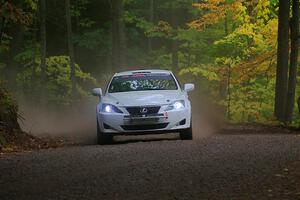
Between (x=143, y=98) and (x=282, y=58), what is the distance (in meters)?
7.81

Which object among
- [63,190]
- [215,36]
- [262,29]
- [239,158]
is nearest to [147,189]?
[63,190]

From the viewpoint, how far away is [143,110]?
1339 cm

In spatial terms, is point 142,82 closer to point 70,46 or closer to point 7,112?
point 7,112

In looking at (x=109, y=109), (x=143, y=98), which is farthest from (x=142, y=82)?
(x=109, y=109)

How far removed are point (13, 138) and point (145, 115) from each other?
11.1 ft

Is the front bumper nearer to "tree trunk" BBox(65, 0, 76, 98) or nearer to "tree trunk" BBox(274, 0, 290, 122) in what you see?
"tree trunk" BBox(274, 0, 290, 122)

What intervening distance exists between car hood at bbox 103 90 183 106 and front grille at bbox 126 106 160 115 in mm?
92

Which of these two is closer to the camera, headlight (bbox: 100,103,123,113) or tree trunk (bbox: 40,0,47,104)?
headlight (bbox: 100,103,123,113)

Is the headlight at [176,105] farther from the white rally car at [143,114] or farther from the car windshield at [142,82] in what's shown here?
the car windshield at [142,82]

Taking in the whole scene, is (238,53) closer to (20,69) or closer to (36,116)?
(36,116)

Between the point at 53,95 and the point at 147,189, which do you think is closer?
the point at 147,189

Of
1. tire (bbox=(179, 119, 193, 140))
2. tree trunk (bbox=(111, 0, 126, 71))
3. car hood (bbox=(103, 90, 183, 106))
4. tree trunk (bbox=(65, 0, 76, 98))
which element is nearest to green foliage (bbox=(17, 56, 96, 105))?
tree trunk (bbox=(65, 0, 76, 98))

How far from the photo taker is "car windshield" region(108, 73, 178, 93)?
15.0 m

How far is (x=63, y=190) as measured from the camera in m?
7.42
